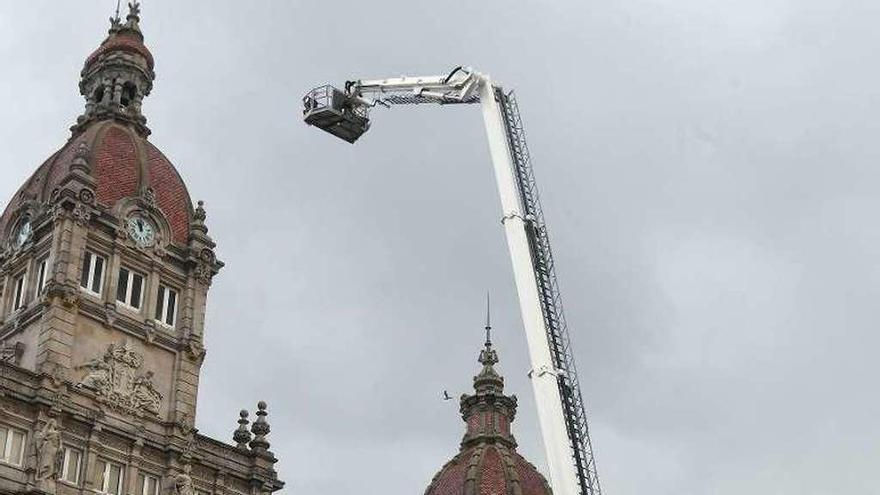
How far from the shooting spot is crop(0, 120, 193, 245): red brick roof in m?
75.8

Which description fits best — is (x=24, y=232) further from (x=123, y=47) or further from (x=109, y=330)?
(x=123, y=47)

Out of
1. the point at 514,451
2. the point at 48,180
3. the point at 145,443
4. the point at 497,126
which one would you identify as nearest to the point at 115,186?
the point at 48,180

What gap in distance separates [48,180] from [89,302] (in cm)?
927

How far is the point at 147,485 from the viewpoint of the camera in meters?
69.8

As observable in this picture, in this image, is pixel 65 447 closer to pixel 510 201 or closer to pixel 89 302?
pixel 89 302

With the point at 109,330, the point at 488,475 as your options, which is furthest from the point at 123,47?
the point at 488,475

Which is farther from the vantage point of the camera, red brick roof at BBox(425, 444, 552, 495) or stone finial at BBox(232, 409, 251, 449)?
red brick roof at BBox(425, 444, 552, 495)

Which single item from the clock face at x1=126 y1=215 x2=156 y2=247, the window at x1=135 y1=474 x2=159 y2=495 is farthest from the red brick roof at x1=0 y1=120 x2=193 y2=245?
the window at x1=135 y1=474 x2=159 y2=495

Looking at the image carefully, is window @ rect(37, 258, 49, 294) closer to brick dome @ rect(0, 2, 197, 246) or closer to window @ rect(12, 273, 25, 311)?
window @ rect(12, 273, 25, 311)

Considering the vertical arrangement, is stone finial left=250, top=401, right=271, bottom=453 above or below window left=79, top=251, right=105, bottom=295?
below

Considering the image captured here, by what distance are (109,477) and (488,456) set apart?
40747mm

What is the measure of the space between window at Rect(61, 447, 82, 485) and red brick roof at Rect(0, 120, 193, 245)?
46.7 ft

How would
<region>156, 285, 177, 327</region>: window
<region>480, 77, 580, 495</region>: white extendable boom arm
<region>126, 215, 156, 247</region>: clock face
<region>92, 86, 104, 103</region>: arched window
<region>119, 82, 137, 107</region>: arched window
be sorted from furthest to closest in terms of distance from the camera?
1. <region>119, 82, 137, 107</region>: arched window
2. <region>92, 86, 104, 103</region>: arched window
3. <region>156, 285, 177, 327</region>: window
4. <region>126, 215, 156, 247</region>: clock face
5. <region>480, 77, 580, 495</region>: white extendable boom arm

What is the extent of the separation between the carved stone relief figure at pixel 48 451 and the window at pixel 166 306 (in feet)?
35.9
